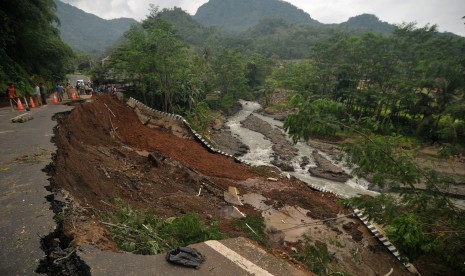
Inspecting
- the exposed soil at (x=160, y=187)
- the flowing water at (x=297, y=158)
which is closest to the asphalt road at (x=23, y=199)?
the exposed soil at (x=160, y=187)

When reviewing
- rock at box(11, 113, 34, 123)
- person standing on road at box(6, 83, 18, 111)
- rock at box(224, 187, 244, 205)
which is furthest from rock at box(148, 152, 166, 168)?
person standing on road at box(6, 83, 18, 111)

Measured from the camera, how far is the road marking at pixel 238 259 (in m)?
4.30

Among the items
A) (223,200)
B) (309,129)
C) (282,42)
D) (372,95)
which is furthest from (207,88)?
(282,42)

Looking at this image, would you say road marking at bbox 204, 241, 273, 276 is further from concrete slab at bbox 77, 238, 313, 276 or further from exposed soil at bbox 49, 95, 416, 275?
exposed soil at bbox 49, 95, 416, 275

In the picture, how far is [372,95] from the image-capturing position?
3022 centimetres

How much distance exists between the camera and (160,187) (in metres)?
9.47

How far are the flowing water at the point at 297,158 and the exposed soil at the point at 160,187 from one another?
8.04ft

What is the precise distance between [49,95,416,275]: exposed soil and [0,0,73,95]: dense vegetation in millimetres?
4940

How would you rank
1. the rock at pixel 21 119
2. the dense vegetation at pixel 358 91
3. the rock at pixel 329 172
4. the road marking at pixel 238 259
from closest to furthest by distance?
the road marking at pixel 238 259, the dense vegetation at pixel 358 91, the rock at pixel 21 119, the rock at pixel 329 172

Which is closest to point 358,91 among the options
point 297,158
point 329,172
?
point 297,158

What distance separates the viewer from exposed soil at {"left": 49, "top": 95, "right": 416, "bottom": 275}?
6086 mm

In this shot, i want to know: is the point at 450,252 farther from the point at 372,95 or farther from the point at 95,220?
the point at 372,95

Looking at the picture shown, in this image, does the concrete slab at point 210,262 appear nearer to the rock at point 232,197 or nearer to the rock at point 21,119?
the rock at point 232,197

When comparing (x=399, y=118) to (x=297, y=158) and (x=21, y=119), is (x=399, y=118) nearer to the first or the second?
(x=297, y=158)
